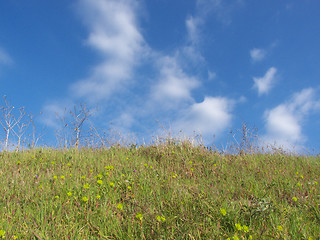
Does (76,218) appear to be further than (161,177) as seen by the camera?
No

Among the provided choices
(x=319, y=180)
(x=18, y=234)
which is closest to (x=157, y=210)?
(x=18, y=234)

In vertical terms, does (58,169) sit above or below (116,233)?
above

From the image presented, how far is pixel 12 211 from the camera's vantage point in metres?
3.70

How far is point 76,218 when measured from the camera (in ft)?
11.1

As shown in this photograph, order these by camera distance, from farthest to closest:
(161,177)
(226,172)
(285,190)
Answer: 1. (226,172)
2. (161,177)
3. (285,190)

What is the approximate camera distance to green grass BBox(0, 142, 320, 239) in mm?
3086

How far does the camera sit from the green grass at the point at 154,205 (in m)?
3.09

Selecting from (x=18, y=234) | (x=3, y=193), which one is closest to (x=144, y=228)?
(x=18, y=234)

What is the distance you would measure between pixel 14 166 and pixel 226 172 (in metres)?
5.22

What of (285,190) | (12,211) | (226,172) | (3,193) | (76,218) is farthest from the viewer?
(226,172)

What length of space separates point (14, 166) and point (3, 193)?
1.80 m

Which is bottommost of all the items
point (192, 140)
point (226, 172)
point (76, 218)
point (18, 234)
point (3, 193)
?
point (18, 234)

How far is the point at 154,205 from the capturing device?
3.90 meters

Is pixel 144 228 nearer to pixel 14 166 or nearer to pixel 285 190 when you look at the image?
pixel 285 190
